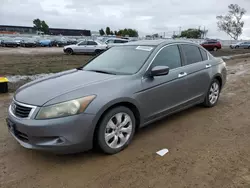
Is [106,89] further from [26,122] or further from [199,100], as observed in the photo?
[199,100]

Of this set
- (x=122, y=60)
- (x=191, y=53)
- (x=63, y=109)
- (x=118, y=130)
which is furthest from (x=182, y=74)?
(x=63, y=109)

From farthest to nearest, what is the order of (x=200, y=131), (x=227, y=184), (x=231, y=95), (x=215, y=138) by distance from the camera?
(x=231, y=95) < (x=200, y=131) < (x=215, y=138) < (x=227, y=184)

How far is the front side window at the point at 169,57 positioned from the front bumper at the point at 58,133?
163 cm

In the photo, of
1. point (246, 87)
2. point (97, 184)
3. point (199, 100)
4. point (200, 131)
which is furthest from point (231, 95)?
point (97, 184)

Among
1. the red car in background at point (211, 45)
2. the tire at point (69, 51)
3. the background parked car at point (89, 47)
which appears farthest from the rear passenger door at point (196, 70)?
the red car in background at point (211, 45)

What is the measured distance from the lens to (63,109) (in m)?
3.04

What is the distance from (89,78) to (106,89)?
47cm

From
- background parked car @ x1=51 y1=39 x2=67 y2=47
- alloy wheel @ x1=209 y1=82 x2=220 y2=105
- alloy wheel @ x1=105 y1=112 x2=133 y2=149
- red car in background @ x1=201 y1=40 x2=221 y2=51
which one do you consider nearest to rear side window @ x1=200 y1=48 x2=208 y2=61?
alloy wheel @ x1=209 y1=82 x2=220 y2=105

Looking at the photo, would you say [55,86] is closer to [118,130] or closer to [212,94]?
[118,130]

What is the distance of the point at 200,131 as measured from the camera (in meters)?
4.30

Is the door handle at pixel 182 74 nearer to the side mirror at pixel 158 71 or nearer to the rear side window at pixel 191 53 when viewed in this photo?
the rear side window at pixel 191 53

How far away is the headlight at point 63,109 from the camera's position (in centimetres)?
301

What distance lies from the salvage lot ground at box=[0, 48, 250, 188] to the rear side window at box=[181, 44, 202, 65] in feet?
4.24

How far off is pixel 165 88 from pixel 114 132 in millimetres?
1217
